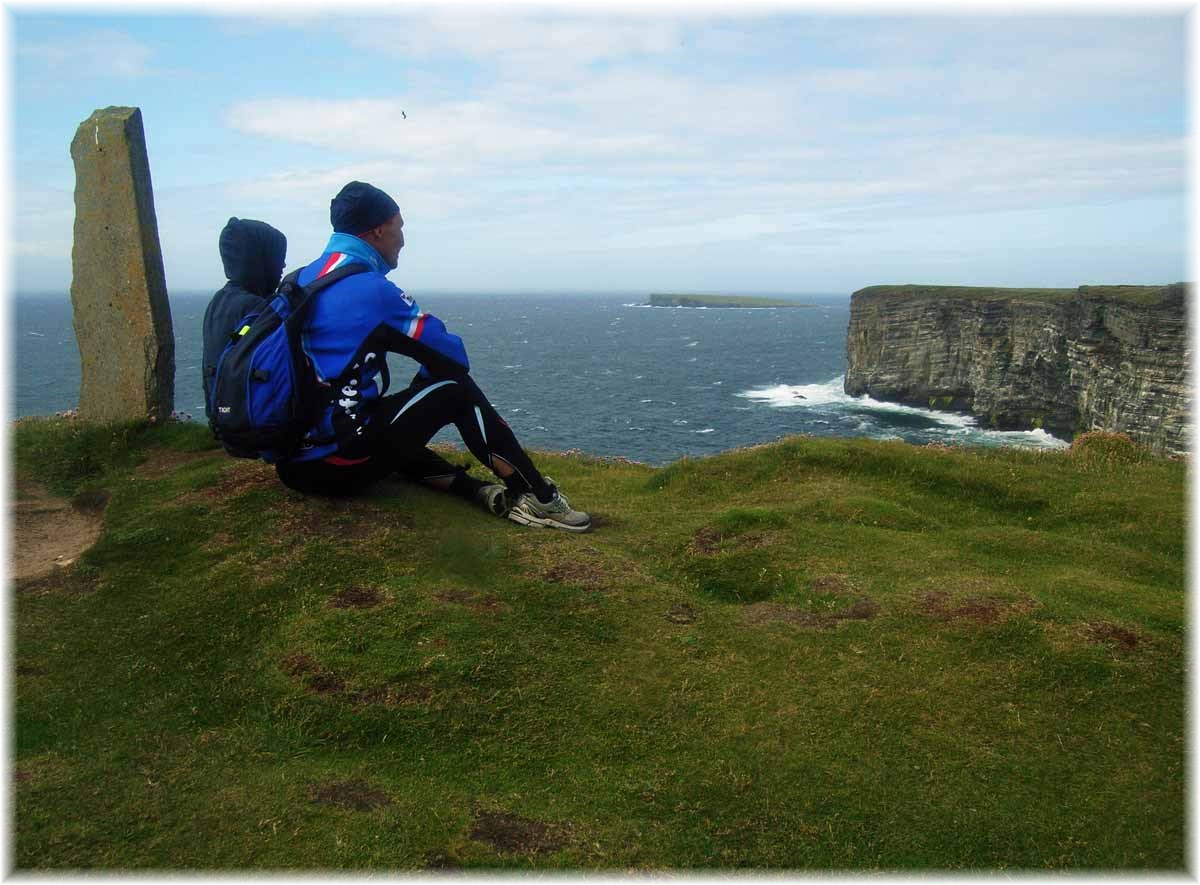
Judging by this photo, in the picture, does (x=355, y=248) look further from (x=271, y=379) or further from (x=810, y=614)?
(x=810, y=614)

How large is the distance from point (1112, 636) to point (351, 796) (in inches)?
234

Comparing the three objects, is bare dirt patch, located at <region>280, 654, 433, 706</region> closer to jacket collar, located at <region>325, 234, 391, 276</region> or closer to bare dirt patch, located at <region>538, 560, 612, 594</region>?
bare dirt patch, located at <region>538, 560, 612, 594</region>

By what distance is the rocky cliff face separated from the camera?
5581 cm

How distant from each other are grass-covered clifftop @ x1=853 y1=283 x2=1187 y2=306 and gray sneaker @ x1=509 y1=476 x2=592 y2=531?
190 feet

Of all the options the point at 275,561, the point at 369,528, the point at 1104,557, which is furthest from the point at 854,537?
the point at 275,561

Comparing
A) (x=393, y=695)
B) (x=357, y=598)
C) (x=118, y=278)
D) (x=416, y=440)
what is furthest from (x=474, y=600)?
(x=118, y=278)

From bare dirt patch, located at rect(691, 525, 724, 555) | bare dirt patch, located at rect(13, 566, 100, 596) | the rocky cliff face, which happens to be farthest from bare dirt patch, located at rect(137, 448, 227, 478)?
the rocky cliff face

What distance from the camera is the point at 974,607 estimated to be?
25.2 ft

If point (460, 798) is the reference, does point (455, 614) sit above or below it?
above

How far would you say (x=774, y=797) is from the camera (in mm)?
5551

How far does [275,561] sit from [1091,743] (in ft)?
22.0

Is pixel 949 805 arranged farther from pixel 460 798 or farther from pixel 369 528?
pixel 369 528

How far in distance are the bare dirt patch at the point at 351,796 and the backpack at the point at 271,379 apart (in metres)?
3.63

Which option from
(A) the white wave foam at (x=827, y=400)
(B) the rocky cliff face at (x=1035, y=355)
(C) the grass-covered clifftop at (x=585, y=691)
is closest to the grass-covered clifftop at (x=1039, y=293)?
(B) the rocky cliff face at (x=1035, y=355)
